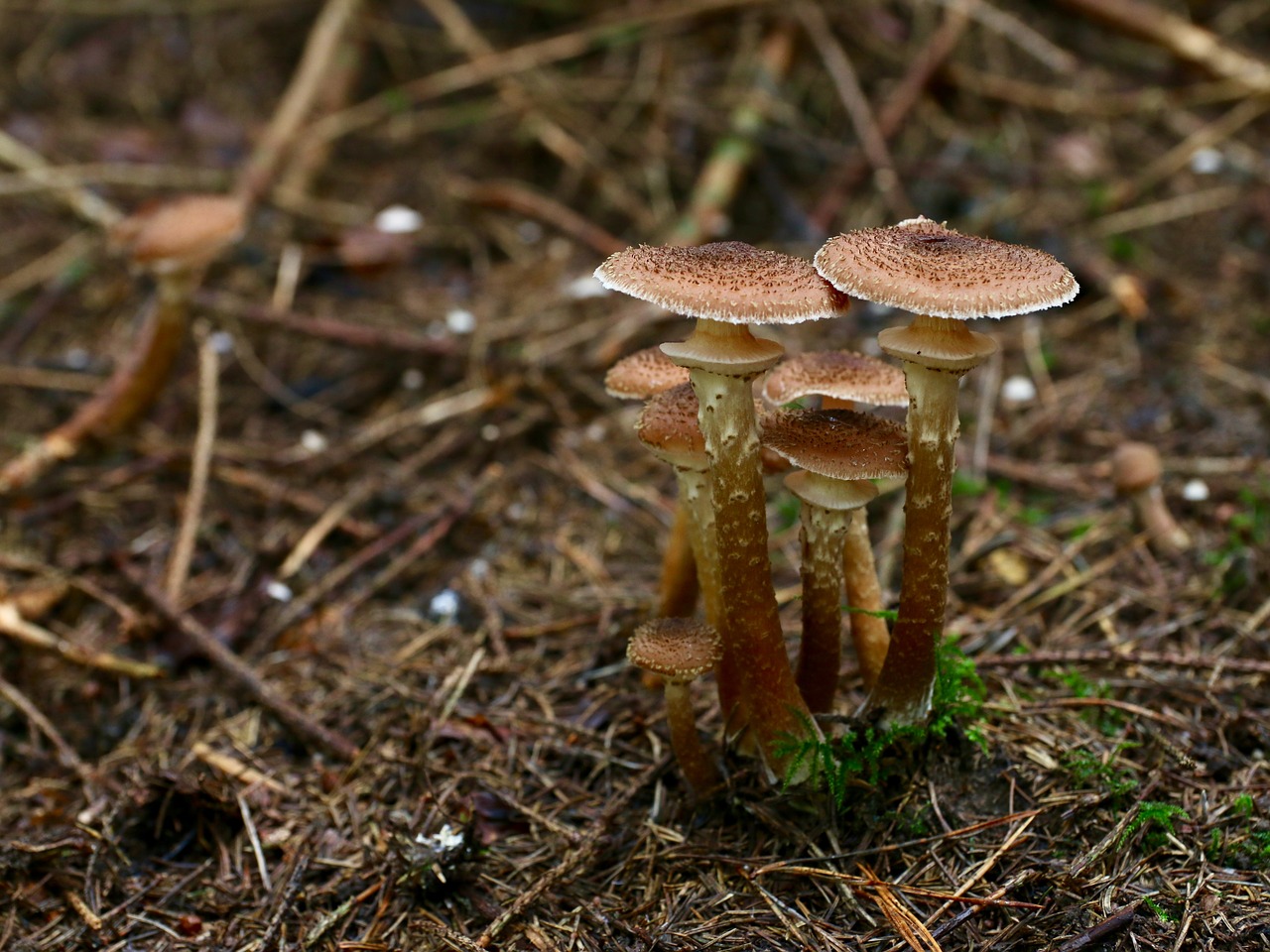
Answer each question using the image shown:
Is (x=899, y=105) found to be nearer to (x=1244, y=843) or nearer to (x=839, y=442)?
(x=839, y=442)

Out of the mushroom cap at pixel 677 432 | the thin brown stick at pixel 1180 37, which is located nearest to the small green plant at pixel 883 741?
the mushroom cap at pixel 677 432

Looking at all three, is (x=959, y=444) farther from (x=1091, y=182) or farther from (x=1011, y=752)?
(x=1091, y=182)

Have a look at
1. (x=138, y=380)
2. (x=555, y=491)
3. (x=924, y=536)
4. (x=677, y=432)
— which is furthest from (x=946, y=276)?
(x=138, y=380)

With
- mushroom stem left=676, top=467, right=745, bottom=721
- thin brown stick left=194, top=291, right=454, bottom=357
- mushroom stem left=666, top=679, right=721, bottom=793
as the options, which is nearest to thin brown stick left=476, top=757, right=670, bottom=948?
A: mushroom stem left=666, top=679, right=721, bottom=793

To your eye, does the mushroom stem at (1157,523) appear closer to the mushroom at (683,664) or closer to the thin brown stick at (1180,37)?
the mushroom at (683,664)

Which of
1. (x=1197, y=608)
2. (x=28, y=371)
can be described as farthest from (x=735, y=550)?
(x=28, y=371)
